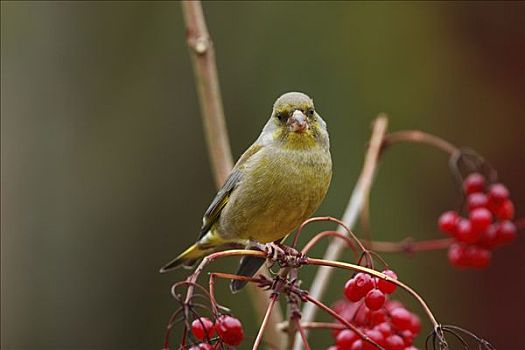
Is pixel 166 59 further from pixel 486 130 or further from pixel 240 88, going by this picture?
pixel 486 130

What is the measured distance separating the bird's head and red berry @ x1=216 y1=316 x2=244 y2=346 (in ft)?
2.83

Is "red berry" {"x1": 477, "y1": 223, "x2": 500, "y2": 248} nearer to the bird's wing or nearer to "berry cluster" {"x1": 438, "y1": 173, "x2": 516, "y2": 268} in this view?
"berry cluster" {"x1": 438, "y1": 173, "x2": 516, "y2": 268}

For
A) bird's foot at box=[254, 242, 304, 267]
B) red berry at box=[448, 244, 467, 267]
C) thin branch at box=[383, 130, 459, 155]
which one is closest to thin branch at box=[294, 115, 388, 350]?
thin branch at box=[383, 130, 459, 155]

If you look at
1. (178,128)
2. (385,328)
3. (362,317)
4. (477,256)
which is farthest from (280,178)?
(178,128)

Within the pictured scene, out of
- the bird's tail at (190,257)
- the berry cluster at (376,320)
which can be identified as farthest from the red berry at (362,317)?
the bird's tail at (190,257)

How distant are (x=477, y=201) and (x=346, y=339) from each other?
90 centimetres

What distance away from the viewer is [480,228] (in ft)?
9.69

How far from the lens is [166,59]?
6.18 m

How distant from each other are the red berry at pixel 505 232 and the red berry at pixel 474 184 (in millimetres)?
151

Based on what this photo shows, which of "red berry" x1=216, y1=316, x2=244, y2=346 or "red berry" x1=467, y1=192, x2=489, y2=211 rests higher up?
"red berry" x1=216, y1=316, x2=244, y2=346

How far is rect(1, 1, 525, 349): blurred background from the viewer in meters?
5.75

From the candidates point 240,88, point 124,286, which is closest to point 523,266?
point 240,88

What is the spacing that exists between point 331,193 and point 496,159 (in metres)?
1.27

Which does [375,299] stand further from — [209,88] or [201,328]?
[209,88]
